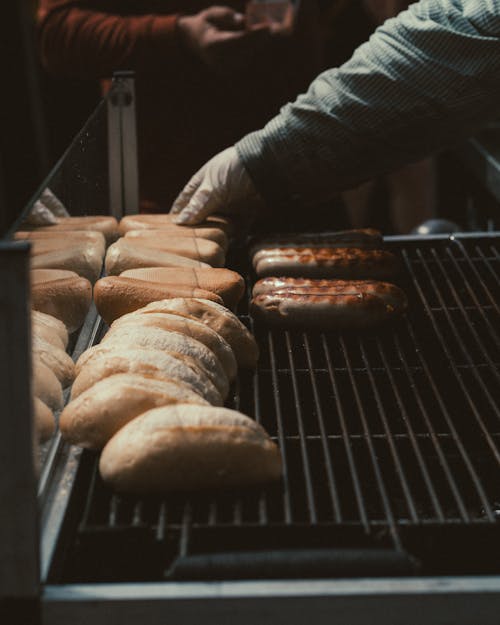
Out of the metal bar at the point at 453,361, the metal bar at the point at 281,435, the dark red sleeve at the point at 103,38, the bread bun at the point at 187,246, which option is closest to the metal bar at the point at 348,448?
the metal bar at the point at 281,435

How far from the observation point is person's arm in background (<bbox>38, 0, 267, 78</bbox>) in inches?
147

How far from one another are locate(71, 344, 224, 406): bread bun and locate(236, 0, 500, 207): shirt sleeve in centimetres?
142

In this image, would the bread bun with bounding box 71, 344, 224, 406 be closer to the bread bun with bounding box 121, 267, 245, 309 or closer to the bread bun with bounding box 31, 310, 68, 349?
the bread bun with bounding box 31, 310, 68, 349

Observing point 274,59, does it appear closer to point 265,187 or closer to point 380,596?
point 265,187

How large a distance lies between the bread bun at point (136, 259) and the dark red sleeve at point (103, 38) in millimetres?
1510

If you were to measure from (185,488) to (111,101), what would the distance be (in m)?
2.04

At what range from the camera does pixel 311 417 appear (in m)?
2.00

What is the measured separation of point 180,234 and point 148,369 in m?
1.15

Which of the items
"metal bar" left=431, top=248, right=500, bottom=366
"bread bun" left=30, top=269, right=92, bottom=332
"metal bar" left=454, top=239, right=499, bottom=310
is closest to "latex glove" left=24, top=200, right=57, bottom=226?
"bread bun" left=30, top=269, right=92, bottom=332

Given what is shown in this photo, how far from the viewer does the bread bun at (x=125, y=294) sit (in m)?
2.27

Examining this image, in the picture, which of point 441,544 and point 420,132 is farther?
point 420,132

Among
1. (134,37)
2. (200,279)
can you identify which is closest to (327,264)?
(200,279)

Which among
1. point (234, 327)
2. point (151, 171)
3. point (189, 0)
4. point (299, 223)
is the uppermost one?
point (189, 0)

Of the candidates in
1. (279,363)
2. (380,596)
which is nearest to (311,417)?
(279,363)
